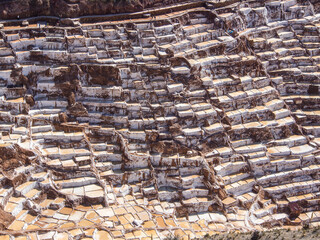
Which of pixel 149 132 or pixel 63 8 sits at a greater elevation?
pixel 63 8

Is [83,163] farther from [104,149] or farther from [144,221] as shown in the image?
[144,221]

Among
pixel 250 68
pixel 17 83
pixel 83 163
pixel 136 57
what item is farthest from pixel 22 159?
pixel 250 68

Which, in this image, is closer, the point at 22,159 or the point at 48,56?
the point at 22,159

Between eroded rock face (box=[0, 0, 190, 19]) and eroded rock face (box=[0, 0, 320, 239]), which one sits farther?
eroded rock face (box=[0, 0, 190, 19])

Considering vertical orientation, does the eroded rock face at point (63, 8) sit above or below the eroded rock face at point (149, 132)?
above

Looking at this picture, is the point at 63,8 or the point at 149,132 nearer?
the point at 149,132

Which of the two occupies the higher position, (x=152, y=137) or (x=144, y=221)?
(x=152, y=137)

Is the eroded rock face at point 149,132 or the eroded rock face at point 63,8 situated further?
the eroded rock face at point 63,8

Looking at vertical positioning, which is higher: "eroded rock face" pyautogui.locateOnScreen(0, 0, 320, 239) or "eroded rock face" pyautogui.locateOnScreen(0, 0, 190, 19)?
"eroded rock face" pyautogui.locateOnScreen(0, 0, 190, 19)
